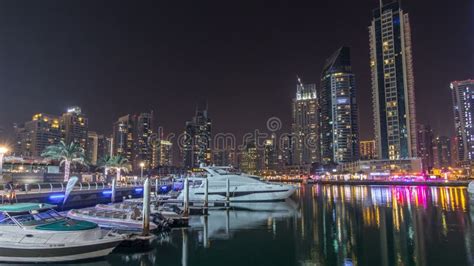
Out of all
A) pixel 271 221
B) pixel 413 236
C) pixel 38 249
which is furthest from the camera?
pixel 271 221

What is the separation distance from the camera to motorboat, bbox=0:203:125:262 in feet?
68.4

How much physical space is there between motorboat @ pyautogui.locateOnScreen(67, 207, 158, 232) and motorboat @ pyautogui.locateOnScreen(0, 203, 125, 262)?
25.5 feet

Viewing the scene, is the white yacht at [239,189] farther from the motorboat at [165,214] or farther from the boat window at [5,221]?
the boat window at [5,221]

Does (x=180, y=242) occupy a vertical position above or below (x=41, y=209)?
below

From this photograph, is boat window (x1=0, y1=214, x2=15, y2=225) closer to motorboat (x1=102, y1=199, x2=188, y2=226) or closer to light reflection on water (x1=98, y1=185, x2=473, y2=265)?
light reflection on water (x1=98, y1=185, x2=473, y2=265)

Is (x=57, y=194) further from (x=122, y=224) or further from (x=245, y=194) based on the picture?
(x=245, y=194)

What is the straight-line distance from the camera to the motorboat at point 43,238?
20.8m

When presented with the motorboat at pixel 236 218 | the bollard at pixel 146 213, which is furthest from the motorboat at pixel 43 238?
the motorboat at pixel 236 218

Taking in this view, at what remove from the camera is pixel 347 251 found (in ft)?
86.8

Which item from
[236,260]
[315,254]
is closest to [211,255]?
[236,260]

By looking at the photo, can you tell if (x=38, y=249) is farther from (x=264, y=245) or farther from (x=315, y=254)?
(x=315, y=254)

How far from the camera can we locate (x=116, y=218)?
31.5 metres

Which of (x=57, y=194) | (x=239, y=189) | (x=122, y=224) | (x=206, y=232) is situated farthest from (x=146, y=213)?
(x=239, y=189)

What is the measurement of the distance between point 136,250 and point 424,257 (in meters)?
21.5
